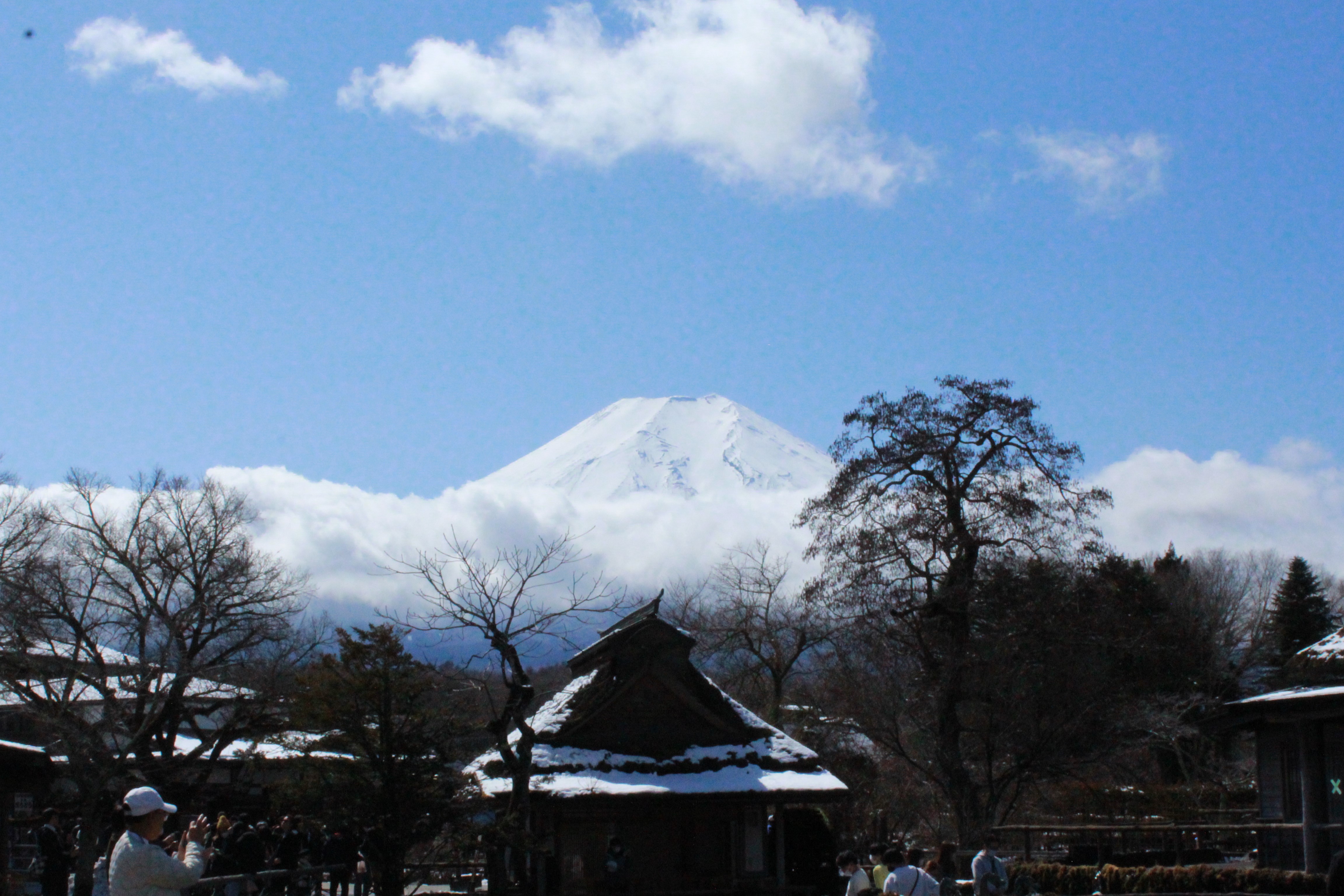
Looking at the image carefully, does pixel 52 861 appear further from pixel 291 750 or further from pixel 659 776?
pixel 659 776

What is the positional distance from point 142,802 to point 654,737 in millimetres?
18336

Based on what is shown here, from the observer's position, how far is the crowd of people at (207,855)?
7410 mm

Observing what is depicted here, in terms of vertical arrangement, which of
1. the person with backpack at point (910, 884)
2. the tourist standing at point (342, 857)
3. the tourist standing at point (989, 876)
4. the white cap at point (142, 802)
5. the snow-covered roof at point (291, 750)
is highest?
the white cap at point (142, 802)

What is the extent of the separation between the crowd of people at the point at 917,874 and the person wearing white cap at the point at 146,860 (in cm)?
668

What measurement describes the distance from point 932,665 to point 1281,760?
1106cm

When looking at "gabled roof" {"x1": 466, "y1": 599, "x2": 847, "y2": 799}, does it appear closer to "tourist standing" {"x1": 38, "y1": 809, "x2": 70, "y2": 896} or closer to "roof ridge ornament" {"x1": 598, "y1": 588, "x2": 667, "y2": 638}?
"roof ridge ornament" {"x1": 598, "y1": 588, "x2": 667, "y2": 638}

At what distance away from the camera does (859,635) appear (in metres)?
34.5

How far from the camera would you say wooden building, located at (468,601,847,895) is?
2347cm

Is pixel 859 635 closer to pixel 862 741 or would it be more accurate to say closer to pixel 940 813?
pixel 940 813

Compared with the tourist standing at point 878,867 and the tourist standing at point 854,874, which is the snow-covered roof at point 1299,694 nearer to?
the tourist standing at point 878,867

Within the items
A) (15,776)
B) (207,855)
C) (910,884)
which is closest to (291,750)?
(15,776)

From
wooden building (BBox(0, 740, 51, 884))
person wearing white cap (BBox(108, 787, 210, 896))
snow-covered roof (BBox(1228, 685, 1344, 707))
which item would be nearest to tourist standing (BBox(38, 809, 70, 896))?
wooden building (BBox(0, 740, 51, 884))

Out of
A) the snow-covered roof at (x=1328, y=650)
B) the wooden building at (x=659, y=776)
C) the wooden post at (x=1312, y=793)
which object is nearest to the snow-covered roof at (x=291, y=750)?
the wooden building at (x=659, y=776)

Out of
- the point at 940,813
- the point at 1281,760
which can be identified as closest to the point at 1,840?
the point at 1281,760
